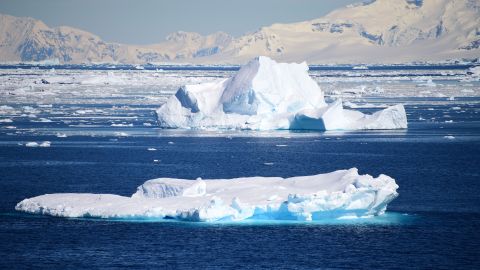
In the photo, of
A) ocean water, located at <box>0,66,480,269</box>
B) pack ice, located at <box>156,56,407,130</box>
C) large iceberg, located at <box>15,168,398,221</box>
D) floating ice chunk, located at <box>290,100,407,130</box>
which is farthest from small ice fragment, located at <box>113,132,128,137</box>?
large iceberg, located at <box>15,168,398,221</box>

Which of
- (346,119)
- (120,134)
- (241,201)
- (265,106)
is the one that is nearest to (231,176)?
(241,201)

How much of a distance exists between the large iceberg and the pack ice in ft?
80.8

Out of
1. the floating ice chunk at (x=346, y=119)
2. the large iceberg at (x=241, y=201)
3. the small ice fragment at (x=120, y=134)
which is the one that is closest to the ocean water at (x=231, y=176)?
the small ice fragment at (x=120, y=134)

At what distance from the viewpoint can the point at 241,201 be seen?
1175 inches

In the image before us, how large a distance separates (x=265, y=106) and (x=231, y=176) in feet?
58.0

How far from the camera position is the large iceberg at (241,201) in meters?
28.9

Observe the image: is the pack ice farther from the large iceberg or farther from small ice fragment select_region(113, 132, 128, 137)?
the large iceberg

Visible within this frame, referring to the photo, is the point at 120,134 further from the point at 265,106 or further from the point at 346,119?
the point at 346,119

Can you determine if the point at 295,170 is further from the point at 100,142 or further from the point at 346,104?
the point at 346,104

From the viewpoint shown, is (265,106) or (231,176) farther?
(265,106)

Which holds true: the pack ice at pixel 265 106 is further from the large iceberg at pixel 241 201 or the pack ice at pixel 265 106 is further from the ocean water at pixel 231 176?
the large iceberg at pixel 241 201

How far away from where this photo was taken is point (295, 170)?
4194cm

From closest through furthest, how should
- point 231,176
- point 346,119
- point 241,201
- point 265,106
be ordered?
point 241,201
point 231,176
point 265,106
point 346,119

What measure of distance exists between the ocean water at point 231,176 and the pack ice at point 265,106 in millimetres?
927
